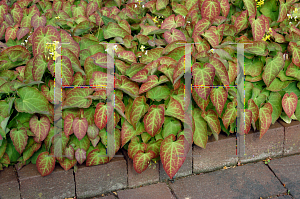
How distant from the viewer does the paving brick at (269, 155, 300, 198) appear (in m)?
1.97

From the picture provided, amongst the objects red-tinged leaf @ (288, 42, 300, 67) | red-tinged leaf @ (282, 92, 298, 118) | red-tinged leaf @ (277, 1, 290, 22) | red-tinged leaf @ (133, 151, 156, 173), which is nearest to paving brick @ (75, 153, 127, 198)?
red-tinged leaf @ (133, 151, 156, 173)

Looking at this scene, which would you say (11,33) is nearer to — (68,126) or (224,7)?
(68,126)

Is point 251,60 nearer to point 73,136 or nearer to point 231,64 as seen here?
point 231,64

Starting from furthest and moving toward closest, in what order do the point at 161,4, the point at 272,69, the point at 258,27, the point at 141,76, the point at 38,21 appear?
the point at 161,4 → the point at 38,21 → the point at 258,27 → the point at 272,69 → the point at 141,76

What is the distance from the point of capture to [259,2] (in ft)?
7.88

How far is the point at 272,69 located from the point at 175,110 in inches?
32.2

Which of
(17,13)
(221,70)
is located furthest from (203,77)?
(17,13)

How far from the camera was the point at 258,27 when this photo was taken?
2.20m

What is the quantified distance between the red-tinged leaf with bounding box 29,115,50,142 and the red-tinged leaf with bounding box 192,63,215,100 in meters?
0.97

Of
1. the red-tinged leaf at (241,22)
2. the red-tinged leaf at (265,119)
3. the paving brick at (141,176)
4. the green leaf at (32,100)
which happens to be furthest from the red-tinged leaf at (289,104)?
the green leaf at (32,100)

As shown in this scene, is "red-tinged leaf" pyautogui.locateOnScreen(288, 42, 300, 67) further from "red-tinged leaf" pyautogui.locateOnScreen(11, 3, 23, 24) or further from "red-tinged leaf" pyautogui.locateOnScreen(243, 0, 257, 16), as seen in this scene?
"red-tinged leaf" pyautogui.locateOnScreen(11, 3, 23, 24)

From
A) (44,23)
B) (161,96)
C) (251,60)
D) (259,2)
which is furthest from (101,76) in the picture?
(259,2)

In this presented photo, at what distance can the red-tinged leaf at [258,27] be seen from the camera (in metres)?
2.19

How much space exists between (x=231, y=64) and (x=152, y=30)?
2.18 ft
